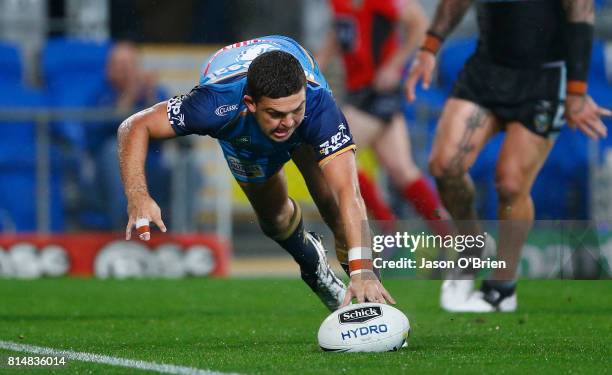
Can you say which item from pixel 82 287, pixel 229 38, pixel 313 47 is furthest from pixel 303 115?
pixel 229 38

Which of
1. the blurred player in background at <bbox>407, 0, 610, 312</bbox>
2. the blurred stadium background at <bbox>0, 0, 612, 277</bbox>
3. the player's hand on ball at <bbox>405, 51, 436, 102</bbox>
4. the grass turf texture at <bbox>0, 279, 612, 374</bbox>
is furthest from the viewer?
the blurred stadium background at <bbox>0, 0, 612, 277</bbox>

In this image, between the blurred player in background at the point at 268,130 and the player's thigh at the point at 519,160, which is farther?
the player's thigh at the point at 519,160

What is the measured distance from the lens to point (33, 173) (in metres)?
14.3

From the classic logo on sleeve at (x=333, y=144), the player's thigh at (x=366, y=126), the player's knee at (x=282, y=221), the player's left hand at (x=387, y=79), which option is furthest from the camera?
the player's left hand at (x=387, y=79)

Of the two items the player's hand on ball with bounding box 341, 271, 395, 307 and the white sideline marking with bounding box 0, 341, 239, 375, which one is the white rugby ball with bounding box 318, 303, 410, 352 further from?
the white sideline marking with bounding box 0, 341, 239, 375

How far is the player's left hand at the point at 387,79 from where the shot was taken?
1273 cm

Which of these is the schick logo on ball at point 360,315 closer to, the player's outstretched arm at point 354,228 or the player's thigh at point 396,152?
the player's outstretched arm at point 354,228

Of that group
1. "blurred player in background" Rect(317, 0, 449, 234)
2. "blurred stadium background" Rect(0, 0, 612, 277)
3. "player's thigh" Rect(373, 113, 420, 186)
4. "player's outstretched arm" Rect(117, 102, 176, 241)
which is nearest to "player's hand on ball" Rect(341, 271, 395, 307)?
"player's outstretched arm" Rect(117, 102, 176, 241)

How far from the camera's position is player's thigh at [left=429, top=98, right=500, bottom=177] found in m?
9.16

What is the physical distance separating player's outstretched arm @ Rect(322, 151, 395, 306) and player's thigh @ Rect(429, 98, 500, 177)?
8.04 ft

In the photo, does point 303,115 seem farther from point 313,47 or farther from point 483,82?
point 313,47

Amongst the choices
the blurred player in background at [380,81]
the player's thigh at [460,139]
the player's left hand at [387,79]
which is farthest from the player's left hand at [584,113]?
the player's left hand at [387,79]

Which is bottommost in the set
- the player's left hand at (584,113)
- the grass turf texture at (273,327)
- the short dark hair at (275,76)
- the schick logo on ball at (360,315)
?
the grass turf texture at (273,327)

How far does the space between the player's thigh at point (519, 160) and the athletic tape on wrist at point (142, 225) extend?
3564 millimetres
